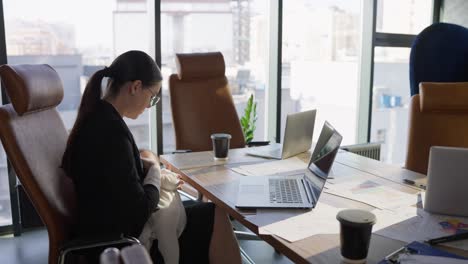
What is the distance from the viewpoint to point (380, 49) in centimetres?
454

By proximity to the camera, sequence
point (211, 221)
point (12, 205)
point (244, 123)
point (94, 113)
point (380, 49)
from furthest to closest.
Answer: point (380, 49), point (244, 123), point (12, 205), point (211, 221), point (94, 113)

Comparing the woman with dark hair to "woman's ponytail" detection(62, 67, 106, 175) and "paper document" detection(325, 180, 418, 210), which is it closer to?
"woman's ponytail" detection(62, 67, 106, 175)

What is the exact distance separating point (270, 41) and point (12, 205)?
246cm

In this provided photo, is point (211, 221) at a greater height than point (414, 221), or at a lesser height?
lesser

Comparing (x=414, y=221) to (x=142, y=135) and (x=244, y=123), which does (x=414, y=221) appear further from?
(x=142, y=135)

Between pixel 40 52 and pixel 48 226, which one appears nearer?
pixel 48 226

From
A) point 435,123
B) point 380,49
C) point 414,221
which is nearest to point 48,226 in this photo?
point 414,221

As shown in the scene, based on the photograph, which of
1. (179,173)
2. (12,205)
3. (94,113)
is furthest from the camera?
(12,205)

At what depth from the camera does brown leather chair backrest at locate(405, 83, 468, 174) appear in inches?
88.7

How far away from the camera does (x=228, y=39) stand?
3.85m

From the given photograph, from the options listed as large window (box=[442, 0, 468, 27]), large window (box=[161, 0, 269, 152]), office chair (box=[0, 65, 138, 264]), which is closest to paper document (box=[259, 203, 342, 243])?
office chair (box=[0, 65, 138, 264])

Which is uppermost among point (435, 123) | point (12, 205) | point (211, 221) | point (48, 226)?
point (435, 123)

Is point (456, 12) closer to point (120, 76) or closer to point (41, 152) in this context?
point (120, 76)

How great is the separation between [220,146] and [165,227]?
725 millimetres
